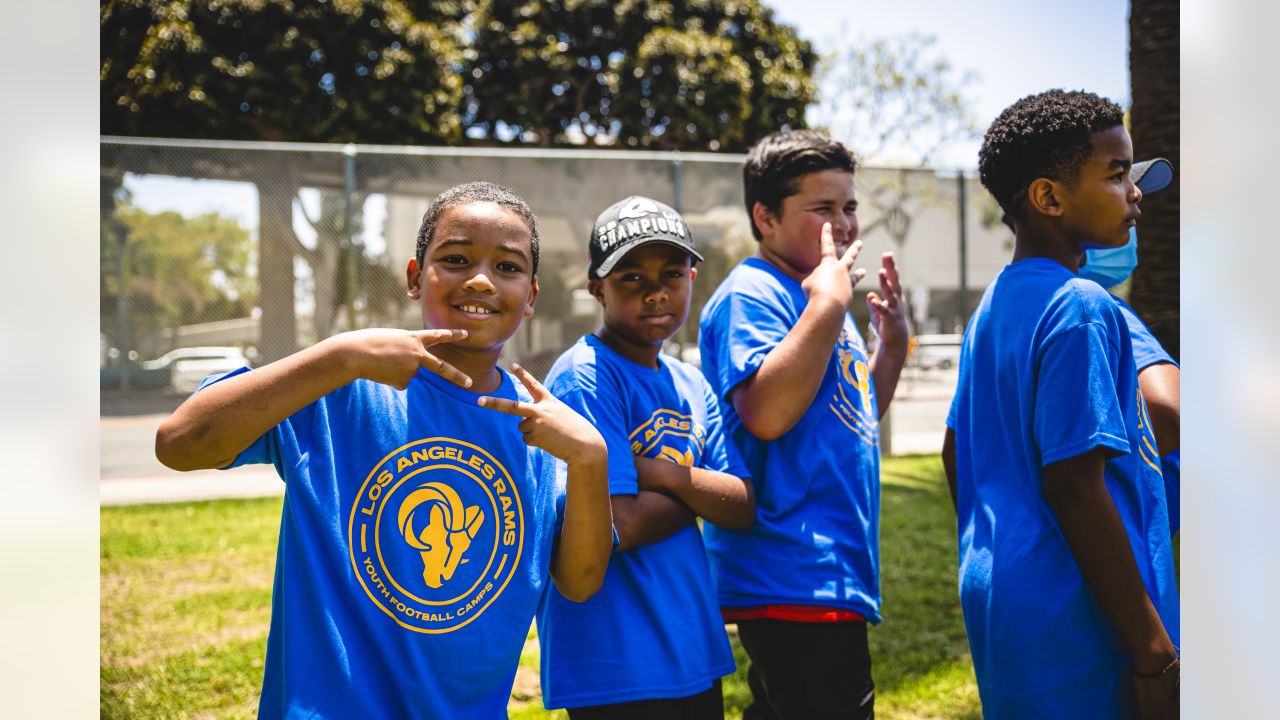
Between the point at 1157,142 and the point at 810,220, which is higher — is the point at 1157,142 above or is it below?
above

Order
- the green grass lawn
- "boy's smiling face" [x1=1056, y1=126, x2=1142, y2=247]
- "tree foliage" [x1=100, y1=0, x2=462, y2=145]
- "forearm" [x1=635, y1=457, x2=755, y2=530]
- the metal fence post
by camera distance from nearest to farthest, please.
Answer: "boy's smiling face" [x1=1056, y1=126, x2=1142, y2=247], "forearm" [x1=635, y1=457, x2=755, y2=530], the green grass lawn, the metal fence post, "tree foliage" [x1=100, y1=0, x2=462, y2=145]

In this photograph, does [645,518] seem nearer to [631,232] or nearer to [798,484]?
[798,484]

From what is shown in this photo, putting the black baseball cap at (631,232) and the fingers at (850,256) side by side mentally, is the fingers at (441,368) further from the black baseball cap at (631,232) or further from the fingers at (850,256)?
the fingers at (850,256)

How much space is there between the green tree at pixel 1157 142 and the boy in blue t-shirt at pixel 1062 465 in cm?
404

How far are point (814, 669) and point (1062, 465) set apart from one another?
79cm

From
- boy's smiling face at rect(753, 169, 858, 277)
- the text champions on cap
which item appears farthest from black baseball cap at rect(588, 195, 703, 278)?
boy's smiling face at rect(753, 169, 858, 277)

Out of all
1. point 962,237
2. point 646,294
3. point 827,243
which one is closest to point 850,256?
point 827,243

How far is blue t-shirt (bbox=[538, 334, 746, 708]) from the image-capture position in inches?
73.7

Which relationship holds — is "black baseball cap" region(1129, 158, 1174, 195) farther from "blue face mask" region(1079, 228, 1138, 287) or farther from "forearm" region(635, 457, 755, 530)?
"forearm" region(635, 457, 755, 530)

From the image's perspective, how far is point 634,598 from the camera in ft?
6.36

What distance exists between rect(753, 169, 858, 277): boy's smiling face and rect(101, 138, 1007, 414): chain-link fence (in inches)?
226

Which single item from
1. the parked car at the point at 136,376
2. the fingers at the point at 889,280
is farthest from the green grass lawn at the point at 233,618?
the fingers at the point at 889,280
